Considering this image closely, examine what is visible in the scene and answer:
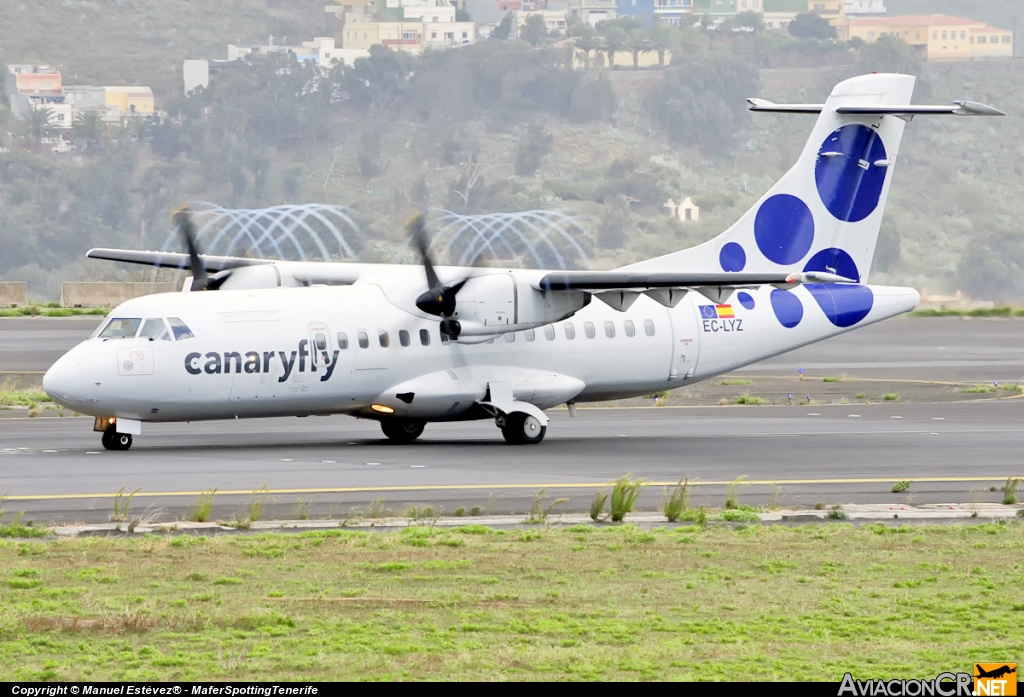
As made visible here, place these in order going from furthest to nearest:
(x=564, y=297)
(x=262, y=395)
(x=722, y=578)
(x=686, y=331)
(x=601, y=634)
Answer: (x=686, y=331)
(x=564, y=297)
(x=262, y=395)
(x=722, y=578)
(x=601, y=634)

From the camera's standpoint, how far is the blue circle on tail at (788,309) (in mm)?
30797

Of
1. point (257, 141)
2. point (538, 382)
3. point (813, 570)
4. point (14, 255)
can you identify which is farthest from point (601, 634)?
point (257, 141)

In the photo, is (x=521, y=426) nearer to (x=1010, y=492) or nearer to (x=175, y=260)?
(x=175, y=260)

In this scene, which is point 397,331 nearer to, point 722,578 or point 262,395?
point 262,395

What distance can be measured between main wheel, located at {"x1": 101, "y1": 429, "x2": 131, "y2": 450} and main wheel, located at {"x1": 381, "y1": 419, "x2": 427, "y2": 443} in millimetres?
4957

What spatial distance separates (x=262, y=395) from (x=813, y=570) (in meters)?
13.2

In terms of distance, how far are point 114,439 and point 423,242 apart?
6362 mm

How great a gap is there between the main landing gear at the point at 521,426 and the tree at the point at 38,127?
519 ft

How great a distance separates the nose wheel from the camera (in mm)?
25188

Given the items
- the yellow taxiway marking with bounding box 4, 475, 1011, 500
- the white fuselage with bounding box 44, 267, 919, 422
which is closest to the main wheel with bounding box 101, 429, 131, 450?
the white fuselage with bounding box 44, 267, 919, 422

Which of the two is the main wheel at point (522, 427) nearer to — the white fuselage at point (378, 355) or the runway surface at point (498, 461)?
the runway surface at point (498, 461)

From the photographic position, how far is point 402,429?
92.9ft

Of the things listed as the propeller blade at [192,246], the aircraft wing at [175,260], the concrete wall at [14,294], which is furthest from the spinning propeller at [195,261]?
the concrete wall at [14,294]

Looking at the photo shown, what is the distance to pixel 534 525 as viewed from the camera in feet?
57.2
